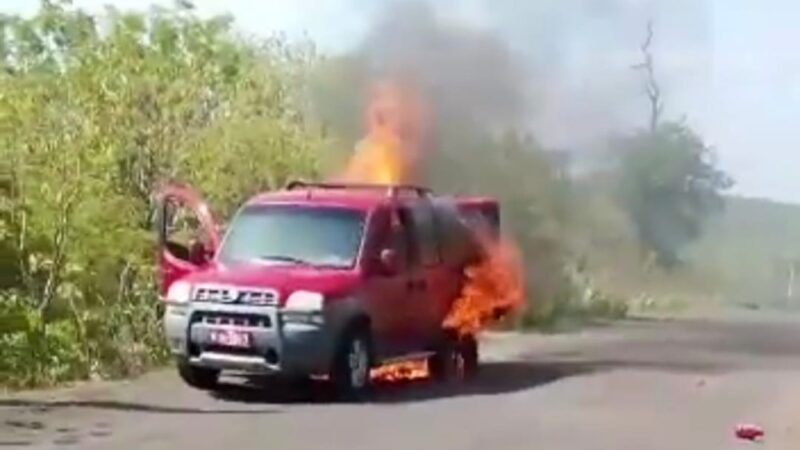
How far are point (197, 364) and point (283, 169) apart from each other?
9471 millimetres

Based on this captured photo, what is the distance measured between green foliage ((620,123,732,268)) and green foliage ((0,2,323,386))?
6.35 meters

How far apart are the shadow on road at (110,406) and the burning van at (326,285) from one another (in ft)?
4.12

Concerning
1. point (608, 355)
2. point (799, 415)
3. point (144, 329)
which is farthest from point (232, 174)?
point (799, 415)

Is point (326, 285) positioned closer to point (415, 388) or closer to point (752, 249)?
point (415, 388)

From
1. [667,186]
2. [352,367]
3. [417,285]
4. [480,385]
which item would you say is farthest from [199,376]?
[667,186]

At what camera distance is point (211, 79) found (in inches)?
1089

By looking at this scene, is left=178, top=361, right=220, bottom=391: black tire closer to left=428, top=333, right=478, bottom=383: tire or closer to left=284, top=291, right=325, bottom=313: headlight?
left=284, top=291, right=325, bottom=313: headlight

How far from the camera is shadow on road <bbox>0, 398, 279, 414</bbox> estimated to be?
16.4 metres

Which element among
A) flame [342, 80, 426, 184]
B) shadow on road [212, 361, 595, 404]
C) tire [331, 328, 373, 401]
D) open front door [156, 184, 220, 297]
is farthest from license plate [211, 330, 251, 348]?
flame [342, 80, 426, 184]

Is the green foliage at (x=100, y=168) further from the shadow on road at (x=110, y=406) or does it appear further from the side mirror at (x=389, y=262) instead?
the side mirror at (x=389, y=262)

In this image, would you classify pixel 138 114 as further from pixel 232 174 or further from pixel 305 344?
pixel 305 344

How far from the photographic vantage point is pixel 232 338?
58.9 feet

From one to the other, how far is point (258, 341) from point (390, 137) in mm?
9067

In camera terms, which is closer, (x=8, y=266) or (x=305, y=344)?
(x=305, y=344)
